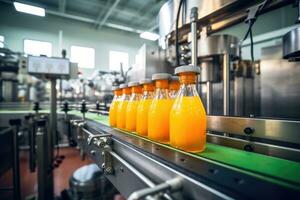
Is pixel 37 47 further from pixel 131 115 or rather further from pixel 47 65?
pixel 131 115

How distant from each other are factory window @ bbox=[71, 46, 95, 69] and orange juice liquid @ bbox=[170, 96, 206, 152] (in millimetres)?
6137

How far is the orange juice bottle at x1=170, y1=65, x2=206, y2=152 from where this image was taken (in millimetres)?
432

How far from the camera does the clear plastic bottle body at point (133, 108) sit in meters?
0.72

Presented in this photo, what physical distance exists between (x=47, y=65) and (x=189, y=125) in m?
1.62

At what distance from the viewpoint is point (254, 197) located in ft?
0.81

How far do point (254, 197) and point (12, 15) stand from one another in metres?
6.91

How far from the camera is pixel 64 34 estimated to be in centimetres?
581

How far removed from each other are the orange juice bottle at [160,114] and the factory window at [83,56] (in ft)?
19.7

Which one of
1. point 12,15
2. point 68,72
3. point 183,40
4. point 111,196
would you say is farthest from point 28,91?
point 183,40

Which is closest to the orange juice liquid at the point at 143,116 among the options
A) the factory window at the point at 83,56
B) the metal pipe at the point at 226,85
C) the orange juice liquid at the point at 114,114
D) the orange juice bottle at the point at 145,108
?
the orange juice bottle at the point at 145,108

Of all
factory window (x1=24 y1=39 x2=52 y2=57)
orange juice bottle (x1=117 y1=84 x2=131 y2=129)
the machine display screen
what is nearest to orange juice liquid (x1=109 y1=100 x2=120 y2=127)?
orange juice bottle (x1=117 y1=84 x2=131 y2=129)

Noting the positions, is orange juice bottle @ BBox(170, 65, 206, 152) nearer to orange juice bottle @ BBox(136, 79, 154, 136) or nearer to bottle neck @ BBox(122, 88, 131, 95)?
orange juice bottle @ BBox(136, 79, 154, 136)

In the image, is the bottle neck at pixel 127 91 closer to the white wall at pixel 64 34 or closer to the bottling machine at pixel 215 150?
the bottling machine at pixel 215 150

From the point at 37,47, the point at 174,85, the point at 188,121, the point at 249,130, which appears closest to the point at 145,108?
the point at 174,85
